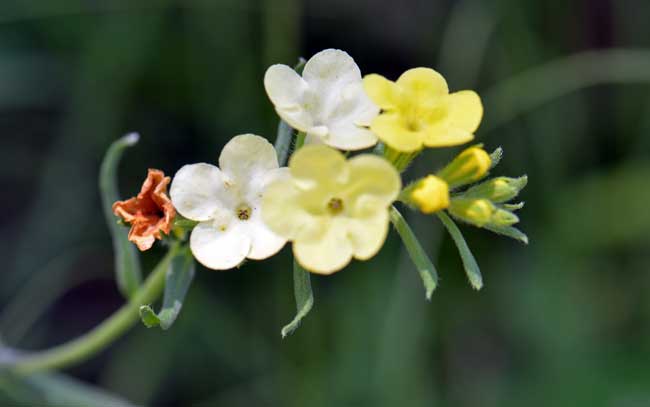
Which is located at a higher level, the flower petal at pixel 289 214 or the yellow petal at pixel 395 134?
the yellow petal at pixel 395 134

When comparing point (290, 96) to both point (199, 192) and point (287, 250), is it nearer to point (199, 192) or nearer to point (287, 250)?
point (199, 192)

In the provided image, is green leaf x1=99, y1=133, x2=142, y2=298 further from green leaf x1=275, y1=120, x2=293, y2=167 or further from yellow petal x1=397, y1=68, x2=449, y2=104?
yellow petal x1=397, y1=68, x2=449, y2=104

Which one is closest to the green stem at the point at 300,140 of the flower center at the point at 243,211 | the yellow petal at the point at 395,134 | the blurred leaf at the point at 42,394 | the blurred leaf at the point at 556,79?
the flower center at the point at 243,211

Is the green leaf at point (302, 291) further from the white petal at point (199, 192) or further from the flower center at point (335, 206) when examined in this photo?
the white petal at point (199, 192)

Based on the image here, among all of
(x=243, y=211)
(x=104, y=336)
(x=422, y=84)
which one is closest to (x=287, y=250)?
(x=104, y=336)

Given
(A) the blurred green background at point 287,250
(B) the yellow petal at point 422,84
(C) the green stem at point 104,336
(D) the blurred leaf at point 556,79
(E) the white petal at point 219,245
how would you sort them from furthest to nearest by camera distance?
(D) the blurred leaf at point 556,79 < (A) the blurred green background at point 287,250 < (C) the green stem at point 104,336 < (B) the yellow petal at point 422,84 < (E) the white petal at point 219,245

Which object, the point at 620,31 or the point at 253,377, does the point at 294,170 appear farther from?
the point at 620,31
